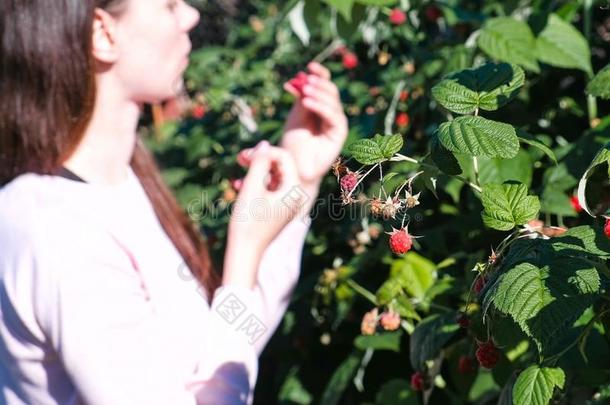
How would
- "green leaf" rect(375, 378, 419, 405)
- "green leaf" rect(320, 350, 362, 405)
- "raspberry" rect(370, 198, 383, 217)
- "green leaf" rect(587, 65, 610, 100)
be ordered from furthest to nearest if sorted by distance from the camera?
"green leaf" rect(320, 350, 362, 405) < "green leaf" rect(375, 378, 419, 405) < "green leaf" rect(587, 65, 610, 100) < "raspberry" rect(370, 198, 383, 217)

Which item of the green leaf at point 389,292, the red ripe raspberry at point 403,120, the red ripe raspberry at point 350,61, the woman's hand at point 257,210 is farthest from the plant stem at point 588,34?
the red ripe raspberry at point 350,61

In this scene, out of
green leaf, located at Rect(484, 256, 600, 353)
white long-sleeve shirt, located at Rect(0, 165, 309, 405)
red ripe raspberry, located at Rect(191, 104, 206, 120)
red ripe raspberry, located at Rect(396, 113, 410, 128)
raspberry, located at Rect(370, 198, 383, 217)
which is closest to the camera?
green leaf, located at Rect(484, 256, 600, 353)

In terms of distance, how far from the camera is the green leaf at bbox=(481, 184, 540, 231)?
95 cm

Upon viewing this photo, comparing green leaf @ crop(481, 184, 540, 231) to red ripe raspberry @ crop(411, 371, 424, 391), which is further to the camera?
red ripe raspberry @ crop(411, 371, 424, 391)

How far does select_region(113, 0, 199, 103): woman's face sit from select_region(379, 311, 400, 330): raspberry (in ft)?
1.81

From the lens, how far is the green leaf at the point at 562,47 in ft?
5.22

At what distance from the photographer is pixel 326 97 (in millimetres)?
1663

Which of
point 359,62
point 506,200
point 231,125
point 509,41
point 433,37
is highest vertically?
point 506,200

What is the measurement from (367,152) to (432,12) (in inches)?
45.4

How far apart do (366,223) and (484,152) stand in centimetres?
91

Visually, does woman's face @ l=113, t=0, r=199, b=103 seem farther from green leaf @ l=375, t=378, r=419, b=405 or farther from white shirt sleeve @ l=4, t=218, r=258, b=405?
green leaf @ l=375, t=378, r=419, b=405

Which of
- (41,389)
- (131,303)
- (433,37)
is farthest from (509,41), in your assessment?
(41,389)

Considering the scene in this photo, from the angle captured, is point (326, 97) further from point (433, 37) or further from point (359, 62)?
point (359, 62)

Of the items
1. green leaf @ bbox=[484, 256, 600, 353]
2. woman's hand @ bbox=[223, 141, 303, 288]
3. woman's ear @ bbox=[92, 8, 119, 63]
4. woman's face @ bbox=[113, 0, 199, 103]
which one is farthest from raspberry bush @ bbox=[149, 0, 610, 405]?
woman's ear @ bbox=[92, 8, 119, 63]
